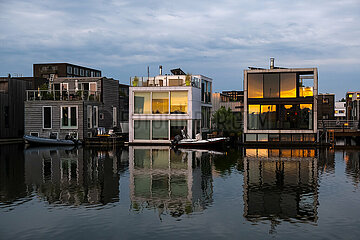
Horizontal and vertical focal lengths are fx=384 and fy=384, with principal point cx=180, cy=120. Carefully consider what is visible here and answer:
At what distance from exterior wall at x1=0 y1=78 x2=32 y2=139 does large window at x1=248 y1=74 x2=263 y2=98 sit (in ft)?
100

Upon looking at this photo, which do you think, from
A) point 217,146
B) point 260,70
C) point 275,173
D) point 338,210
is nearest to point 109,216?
point 338,210

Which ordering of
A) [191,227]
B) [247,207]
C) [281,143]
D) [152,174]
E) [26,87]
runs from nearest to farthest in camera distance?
[191,227]
[247,207]
[152,174]
[281,143]
[26,87]

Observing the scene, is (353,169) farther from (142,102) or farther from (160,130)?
(142,102)

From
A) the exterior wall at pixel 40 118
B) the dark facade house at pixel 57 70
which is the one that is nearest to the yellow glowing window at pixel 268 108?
the exterior wall at pixel 40 118

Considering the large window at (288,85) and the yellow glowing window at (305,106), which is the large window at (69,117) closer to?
the large window at (288,85)

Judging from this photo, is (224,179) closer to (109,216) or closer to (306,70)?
(109,216)

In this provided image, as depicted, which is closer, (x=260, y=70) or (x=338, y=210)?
(x=338, y=210)

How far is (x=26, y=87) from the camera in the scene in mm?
53906

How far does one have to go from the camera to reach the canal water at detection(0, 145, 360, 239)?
37.4ft

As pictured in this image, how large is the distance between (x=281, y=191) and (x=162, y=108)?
2937 centimetres

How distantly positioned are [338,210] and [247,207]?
3.17m

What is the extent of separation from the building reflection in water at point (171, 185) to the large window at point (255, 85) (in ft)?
53.5

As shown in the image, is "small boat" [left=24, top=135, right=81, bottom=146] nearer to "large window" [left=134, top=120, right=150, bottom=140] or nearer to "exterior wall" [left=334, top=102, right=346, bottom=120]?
"large window" [left=134, top=120, right=150, bottom=140]

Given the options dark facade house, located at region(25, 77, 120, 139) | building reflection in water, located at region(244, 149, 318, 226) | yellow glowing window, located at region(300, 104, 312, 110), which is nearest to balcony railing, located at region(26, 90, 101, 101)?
dark facade house, located at region(25, 77, 120, 139)
